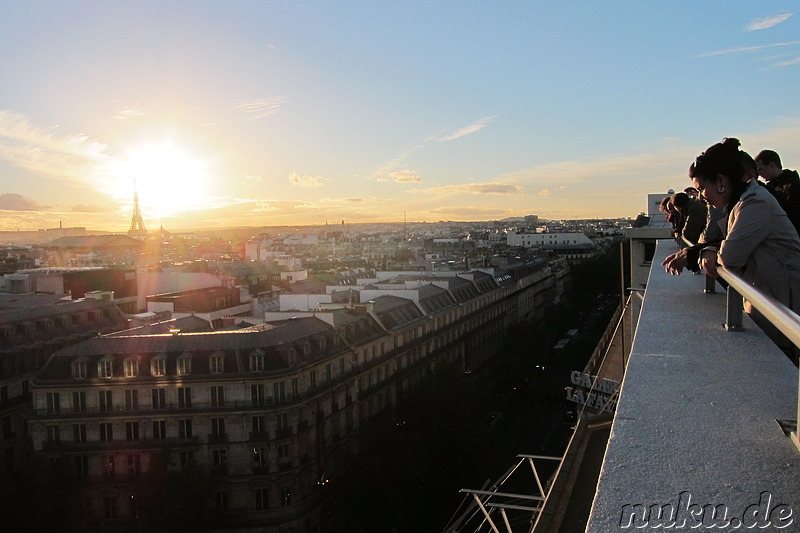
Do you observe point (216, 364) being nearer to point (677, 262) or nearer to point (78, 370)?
point (78, 370)

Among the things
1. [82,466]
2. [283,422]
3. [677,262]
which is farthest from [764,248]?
[82,466]

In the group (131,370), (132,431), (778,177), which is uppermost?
(778,177)

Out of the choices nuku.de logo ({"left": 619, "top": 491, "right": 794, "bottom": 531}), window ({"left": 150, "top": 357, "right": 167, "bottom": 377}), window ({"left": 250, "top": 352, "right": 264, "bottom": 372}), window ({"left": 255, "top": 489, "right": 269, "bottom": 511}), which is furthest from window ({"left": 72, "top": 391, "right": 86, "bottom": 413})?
nuku.de logo ({"left": 619, "top": 491, "right": 794, "bottom": 531})

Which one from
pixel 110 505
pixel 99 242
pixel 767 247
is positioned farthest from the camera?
pixel 99 242

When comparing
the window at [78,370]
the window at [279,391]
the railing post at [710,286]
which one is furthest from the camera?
the window at [78,370]

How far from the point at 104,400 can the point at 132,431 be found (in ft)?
5.80

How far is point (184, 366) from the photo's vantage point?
96.6 ft

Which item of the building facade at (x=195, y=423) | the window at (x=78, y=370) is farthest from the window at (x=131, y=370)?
the window at (x=78, y=370)

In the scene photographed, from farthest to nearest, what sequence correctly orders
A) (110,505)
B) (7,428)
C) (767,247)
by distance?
(7,428)
(110,505)
(767,247)

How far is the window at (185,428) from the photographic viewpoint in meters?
29.4

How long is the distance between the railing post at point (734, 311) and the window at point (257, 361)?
1027 inches

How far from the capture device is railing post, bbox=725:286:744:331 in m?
4.65

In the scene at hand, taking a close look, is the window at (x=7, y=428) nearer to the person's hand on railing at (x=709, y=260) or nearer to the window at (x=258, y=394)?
the window at (x=258, y=394)

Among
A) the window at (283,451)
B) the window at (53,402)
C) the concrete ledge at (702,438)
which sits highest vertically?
the concrete ledge at (702,438)
